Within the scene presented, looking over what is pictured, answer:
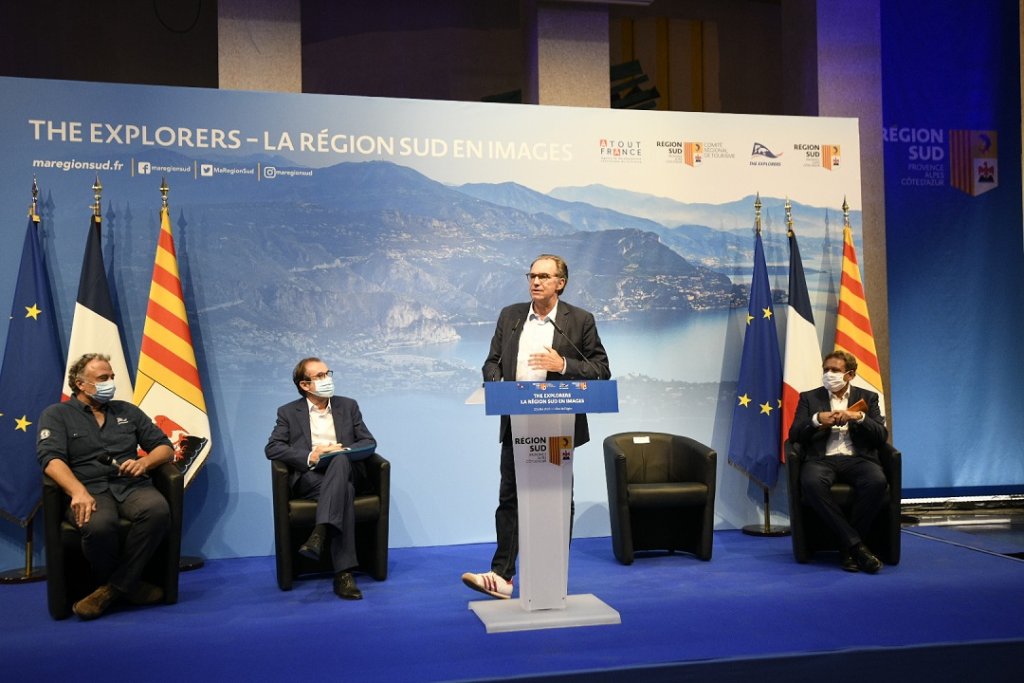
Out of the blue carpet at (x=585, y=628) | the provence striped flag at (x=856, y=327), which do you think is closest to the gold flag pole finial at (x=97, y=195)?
the blue carpet at (x=585, y=628)

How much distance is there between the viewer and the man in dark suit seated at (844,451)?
5066mm

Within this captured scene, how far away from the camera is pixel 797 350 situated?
634cm

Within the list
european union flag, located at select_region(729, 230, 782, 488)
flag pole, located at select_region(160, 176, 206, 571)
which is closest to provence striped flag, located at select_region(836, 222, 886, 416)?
european union flag, located at select_region(729, 230, 782, 488)

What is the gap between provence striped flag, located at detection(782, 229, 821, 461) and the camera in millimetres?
6320

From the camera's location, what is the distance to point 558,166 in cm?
632

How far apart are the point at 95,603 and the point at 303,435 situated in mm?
1278

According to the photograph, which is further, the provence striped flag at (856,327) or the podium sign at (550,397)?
the provence striped flag at (856,327)

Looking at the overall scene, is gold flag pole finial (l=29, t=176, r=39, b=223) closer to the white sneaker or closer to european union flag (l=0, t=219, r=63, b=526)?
european union flag (l=0, t=219, r=63, b=526)

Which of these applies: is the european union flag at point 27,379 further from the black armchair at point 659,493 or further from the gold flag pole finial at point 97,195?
Result: the black armchair at point 659,493

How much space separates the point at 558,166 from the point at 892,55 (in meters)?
3.19

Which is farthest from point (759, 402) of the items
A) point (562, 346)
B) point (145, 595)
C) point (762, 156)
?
point (145, 595)

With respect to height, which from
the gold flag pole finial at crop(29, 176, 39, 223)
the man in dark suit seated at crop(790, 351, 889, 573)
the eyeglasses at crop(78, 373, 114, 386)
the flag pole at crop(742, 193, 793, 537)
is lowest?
the flag pole at crop(742, 193, 793, 537)

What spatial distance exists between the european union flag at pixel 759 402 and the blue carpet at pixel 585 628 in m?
0.95

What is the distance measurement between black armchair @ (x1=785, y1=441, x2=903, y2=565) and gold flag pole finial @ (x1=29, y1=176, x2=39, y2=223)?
433 cm
